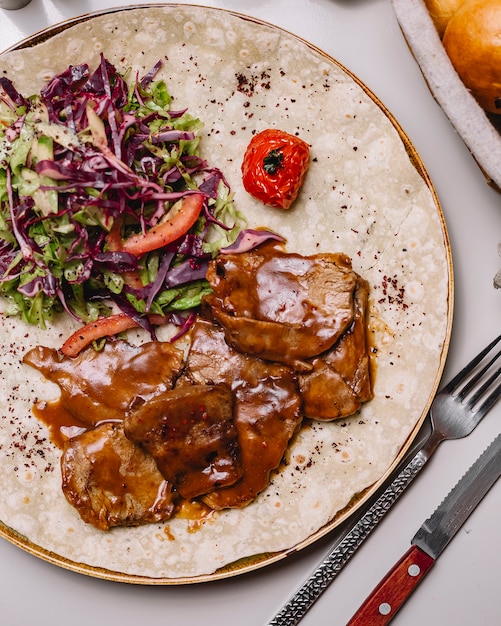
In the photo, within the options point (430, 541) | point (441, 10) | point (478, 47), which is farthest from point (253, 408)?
point (441, 10)

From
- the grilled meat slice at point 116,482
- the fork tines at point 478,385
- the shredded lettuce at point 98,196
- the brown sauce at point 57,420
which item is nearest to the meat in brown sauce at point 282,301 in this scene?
the shredded lettuce at point 98,196

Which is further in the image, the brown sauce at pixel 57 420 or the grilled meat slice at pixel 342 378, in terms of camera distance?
the brown sauce at pixel 57 420

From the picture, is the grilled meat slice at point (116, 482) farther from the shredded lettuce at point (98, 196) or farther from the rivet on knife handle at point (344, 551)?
the rivet on knife handle at point (344, 551)

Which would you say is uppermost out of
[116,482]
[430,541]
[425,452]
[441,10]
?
[441,10]

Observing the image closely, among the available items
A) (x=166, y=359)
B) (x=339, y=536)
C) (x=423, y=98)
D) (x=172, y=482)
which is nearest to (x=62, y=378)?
(x=166, y=359)

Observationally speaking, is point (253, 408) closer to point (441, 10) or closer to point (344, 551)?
point (344, 551)
